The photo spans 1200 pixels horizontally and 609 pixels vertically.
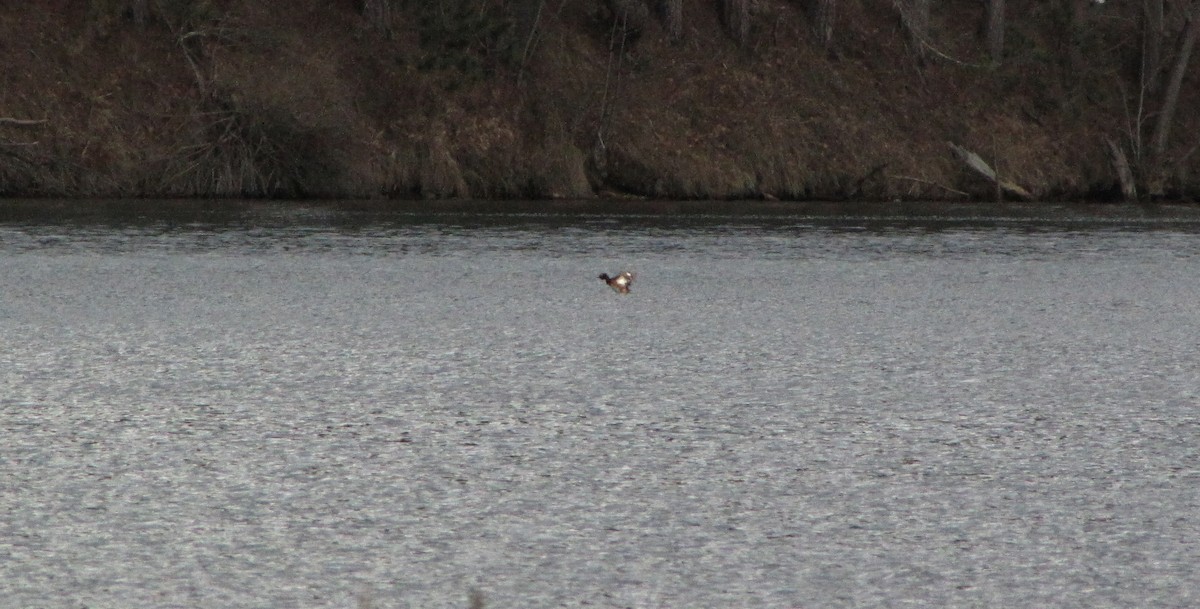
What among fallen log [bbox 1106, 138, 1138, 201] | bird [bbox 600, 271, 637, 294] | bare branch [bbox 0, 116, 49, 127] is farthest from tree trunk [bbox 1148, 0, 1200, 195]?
bird [bbox 600, 271, 637, 294]

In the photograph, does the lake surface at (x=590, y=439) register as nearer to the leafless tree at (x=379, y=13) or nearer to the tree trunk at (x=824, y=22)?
the leafless tree at (x=379, y=13)

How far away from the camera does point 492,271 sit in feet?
68.8

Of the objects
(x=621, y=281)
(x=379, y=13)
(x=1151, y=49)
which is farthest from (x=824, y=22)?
(x=621, y=281)

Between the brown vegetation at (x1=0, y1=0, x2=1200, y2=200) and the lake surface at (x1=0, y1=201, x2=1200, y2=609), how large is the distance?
15.4 m

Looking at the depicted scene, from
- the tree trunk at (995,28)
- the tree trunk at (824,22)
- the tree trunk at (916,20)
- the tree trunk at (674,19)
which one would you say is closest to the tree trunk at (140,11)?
the tree trunk at (674,19)

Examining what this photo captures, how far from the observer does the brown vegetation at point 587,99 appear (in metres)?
36.0

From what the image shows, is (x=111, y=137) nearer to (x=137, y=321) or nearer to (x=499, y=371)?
(x=137, y=321)

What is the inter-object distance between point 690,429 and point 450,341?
4494 mm

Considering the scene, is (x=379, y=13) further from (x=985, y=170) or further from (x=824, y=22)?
(x=985, y=170)

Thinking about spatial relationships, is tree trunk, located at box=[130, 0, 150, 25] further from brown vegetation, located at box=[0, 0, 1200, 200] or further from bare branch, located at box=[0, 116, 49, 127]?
bare branch, located at box=[0, 116, 49, 127]

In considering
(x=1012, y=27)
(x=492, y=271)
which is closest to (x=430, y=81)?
(x=1012, y=27)

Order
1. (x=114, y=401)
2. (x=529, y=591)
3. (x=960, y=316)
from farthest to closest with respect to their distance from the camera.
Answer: (x=960, y=316) < (x=114, y=401) < (x=529, y=591)

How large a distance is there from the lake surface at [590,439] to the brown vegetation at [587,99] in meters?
15.4

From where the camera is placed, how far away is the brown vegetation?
36031 mm
